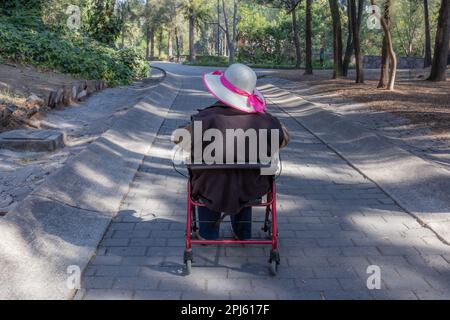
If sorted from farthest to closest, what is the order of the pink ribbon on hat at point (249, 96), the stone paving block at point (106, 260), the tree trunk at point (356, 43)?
the tree trunk at point (356, 43) < the stone paving block at point (106, 260) < the pink ribbon on hat at point (249, 96)

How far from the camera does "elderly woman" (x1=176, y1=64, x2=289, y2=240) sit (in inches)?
176

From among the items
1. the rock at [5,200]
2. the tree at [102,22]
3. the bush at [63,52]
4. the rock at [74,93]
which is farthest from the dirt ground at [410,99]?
the tree at [102,22]

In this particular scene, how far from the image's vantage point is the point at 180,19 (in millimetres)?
79562

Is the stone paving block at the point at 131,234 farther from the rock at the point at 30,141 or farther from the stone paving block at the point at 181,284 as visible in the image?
the rock at the point at 30,141

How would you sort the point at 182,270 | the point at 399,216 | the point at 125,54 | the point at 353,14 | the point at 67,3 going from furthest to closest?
the point at 67,3 → the point at 125,54 → the point at 353,14 → the point at 399,216 → the point at 182,270

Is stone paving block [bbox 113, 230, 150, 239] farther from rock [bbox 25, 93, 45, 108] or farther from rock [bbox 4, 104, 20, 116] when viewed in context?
rock [bbox 25, 93, 45, 108]

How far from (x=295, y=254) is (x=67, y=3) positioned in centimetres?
2780

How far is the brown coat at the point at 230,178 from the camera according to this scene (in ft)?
14.7

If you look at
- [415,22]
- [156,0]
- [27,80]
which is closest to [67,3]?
[27,80]

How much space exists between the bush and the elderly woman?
51.3 feet

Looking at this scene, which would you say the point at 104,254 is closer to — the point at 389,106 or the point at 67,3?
the point at 389,106

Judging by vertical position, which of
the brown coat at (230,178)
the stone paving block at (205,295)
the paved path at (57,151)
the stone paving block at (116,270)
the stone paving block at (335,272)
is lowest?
the stone paving block at (205,295)

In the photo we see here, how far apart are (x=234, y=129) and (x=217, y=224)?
3.06 ft

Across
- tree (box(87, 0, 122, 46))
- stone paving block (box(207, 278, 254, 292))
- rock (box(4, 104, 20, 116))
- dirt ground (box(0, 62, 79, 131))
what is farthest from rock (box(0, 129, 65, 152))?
tree (box(87, 0, 122, 46))
